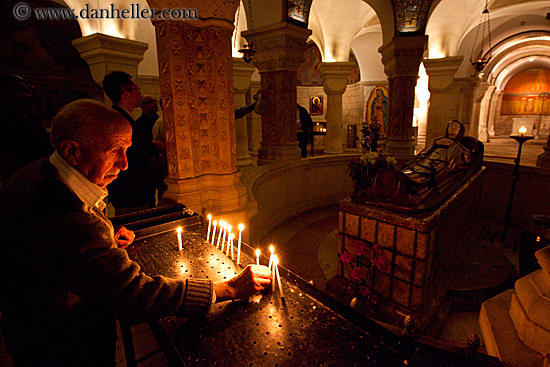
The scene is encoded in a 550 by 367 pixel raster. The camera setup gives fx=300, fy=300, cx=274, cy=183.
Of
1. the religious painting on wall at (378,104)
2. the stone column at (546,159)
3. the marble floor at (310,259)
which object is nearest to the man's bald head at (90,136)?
the marble floor at (310,259)

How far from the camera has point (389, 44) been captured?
7602 mm

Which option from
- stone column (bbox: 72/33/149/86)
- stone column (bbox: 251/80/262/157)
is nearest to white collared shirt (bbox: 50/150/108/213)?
stone column (bbox: 72/33/149/86)

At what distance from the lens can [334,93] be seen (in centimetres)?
924

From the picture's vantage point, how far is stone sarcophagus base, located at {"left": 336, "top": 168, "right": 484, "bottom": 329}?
9.73ft

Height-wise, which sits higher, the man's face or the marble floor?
A: the man's face

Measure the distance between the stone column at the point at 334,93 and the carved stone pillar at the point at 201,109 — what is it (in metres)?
6.30

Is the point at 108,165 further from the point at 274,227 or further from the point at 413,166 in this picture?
the point at 274,227

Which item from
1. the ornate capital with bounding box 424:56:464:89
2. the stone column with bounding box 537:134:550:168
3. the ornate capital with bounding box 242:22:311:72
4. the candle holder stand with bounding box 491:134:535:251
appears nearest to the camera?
the candle holder stand with bounding box 491:134:535:251

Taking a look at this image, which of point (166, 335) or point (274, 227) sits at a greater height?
point (166, 335)

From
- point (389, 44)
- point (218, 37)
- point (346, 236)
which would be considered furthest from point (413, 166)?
point (389, 44)

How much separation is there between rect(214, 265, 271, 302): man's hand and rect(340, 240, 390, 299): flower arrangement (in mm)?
1829

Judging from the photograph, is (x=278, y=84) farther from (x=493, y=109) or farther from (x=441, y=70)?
(x=493, y=109)

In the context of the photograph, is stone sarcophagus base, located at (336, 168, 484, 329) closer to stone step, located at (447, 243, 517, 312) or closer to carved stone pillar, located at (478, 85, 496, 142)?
stone step, located at (447, 243, 517, 312)

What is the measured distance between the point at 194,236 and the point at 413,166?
3017 millimetres
